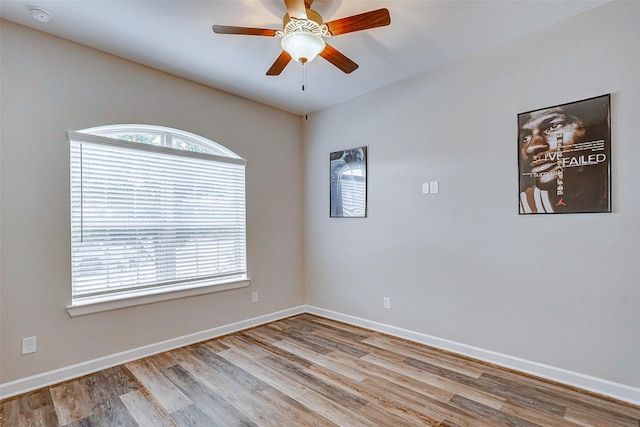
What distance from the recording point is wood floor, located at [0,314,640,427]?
205 cm

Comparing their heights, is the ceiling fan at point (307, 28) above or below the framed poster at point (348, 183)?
above

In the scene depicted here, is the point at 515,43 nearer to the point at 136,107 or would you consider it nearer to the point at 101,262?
the point at 136,107

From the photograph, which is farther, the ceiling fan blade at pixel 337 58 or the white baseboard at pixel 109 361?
the white baseboard at pixel 109 361

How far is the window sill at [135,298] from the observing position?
8.79 ft

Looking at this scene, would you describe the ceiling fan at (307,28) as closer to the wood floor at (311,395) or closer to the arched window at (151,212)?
Answer: the arched window at (151,212)

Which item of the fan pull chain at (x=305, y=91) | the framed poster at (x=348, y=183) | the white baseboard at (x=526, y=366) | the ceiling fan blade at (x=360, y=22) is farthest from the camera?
the framed poster at (x=348, y=183)

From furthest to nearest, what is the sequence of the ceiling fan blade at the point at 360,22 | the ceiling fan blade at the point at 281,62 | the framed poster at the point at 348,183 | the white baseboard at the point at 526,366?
the framed poster at the point at 348,183 < the ceiling fan blade at the point at 281,62 < the white baseboard at the point at 526,366 < the ceiling fan blade at the point at 360,22

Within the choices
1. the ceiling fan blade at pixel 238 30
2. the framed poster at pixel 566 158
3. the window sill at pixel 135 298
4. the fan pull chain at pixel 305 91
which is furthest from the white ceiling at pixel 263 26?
the window sill at pixel 135 298

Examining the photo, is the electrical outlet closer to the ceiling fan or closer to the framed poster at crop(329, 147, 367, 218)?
the ceiling fan

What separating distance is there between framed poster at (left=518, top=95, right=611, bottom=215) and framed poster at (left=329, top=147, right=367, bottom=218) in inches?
65.0

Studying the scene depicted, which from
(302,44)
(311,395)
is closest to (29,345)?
(311,395)

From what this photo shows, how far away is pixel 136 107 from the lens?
3.03 m

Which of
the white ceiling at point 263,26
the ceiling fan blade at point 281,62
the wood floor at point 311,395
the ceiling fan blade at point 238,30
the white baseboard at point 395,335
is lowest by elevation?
the wood floor at point 311,395

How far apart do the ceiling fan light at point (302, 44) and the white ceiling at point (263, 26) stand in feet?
1.15
